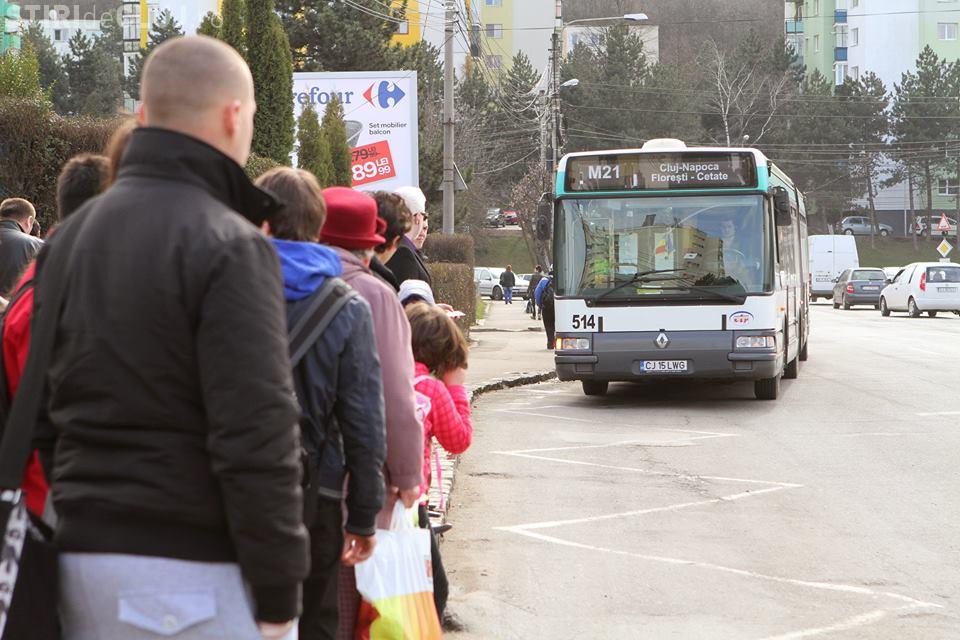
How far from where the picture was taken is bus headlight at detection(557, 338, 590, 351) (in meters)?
15.0

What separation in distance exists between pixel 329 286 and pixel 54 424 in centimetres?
102

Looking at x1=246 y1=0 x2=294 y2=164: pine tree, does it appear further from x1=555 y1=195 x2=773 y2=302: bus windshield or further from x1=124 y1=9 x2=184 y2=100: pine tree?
x1=124 y1=9 x2=184 y2=100: pine tree

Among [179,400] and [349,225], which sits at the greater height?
[349,225]

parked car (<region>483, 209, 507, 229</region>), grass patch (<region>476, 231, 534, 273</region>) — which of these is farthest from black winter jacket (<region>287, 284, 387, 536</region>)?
parked car (<region>483, 209, 507, 229</region>)

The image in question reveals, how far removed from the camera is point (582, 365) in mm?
15102

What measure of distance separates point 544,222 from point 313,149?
10571 mm

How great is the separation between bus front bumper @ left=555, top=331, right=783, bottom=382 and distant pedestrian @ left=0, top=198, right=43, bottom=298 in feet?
24.1

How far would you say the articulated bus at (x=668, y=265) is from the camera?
1470 centimetres

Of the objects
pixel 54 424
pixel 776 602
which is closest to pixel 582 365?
pixel 776 602

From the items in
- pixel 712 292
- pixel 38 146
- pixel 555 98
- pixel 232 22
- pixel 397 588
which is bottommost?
pixel 397 588

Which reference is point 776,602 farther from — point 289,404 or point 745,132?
point 745,132

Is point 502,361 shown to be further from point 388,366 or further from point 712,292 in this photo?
point 388,366

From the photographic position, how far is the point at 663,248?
49.1 feet

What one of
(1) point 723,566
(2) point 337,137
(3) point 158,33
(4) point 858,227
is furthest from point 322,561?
(4) point 858,227
